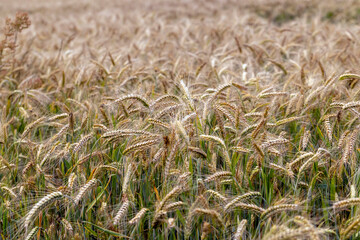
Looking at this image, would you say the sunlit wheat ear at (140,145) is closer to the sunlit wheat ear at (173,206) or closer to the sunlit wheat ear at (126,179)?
the sunlit wheat ear at (126,179)

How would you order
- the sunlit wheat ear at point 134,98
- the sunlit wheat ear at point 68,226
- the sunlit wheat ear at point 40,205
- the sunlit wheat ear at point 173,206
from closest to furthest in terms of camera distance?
1. the sunlit wheat ear at point 40,205
2. the sunlit wheat ear at point 173,206
3. the sunlit wheat ear at point 68,226
4. the sunlit wheat ear at point 134,98

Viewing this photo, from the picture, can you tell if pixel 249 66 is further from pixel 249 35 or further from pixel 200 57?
pixel 249 35

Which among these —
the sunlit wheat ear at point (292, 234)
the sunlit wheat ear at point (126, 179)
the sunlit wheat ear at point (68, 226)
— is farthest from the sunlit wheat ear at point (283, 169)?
the sunlit wheat ear at point (68, 226)

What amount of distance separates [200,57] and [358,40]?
2301 mm

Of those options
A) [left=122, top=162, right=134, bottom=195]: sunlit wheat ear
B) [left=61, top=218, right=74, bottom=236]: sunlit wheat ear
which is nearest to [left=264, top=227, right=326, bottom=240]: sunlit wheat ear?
[left=122, top=162, right=134, bottom=195]: sunlit wheat ear

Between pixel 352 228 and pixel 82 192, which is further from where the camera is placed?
pixel 82 192

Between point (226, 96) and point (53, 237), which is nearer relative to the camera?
point (53, 237)

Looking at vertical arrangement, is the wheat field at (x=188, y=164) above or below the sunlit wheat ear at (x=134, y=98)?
below

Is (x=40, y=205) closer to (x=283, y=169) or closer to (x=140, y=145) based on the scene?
(x=140, y=145)

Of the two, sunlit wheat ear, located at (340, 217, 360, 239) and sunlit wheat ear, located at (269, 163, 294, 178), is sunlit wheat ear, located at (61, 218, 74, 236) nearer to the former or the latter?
sunlit wheat ear, located at (269, 163, 294, 178)

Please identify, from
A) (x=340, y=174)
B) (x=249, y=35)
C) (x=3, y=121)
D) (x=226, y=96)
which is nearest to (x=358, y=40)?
(x=249, y=35)

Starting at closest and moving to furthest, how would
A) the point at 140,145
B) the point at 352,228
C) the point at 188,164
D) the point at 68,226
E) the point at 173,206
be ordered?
the point at 352,228, the point at 173,206, the point at 68,226, the point at 140,145, the point at 188,164

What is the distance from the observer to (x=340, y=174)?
6.84 feet

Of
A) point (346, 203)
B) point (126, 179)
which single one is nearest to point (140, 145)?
point (126, 179)
